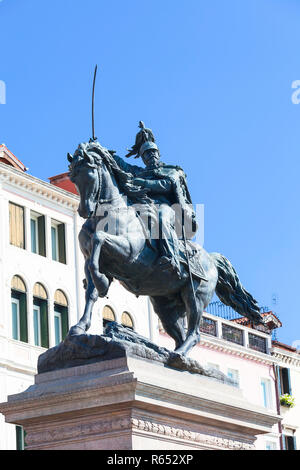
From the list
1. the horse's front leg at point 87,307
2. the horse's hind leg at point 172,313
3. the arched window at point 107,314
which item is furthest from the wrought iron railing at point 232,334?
the horse's front leg at point 87,307

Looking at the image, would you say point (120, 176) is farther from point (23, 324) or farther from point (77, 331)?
point (23, 324)

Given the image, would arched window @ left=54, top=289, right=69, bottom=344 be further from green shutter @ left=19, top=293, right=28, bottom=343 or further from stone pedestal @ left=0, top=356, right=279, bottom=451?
stone pedestal @ left=0, top=356, right=279, bottom=451

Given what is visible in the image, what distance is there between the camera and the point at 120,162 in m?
15.8

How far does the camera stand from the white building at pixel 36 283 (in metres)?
40.9

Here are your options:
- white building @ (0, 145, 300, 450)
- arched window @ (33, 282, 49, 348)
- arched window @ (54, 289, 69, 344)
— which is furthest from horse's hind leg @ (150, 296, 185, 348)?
arched window @ (54, 289, 69, 344)

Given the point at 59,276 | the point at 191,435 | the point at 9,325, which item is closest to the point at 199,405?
the point at 191,435

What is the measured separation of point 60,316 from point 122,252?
1155 inches

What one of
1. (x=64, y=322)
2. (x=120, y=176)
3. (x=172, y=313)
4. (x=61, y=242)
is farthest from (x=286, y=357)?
(x=120, y=176)

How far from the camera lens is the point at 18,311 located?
41.8 m

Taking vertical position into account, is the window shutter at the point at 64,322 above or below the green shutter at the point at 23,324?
above

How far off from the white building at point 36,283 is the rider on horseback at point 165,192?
23.7 metres

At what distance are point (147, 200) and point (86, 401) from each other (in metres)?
2.93

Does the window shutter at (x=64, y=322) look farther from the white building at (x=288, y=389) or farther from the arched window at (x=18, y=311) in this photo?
the white building at (x=288, y=389)

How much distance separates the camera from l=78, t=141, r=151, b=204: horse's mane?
14.9 meters
